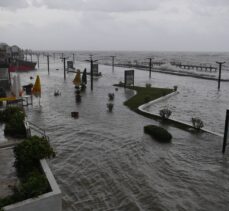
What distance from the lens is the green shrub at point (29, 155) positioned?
9859mm

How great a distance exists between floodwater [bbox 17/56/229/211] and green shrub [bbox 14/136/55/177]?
205 cm

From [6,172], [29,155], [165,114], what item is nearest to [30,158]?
[29,155]

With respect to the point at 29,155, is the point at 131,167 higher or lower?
lower

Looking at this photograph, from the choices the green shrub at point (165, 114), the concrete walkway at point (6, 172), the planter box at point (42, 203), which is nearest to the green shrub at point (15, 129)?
the concrete walkway at point (6, 172)

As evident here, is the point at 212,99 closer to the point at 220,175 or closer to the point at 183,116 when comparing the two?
the point at 183,116

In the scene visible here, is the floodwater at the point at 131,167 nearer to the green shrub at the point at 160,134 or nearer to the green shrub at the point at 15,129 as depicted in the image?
the green shrub at the point at 160,134

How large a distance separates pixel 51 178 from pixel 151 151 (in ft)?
27.1

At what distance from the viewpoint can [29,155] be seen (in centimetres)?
989

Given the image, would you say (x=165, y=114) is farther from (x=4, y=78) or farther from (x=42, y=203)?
(x=4, y=78)

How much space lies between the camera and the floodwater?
10757mm

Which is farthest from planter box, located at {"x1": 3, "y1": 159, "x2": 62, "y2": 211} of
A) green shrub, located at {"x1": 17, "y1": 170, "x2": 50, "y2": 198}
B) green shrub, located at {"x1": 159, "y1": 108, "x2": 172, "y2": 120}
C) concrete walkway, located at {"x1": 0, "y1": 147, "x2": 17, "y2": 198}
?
green shrub, located at {"x1": 159, "y1": 108, "x2": 172, "y2": 120}

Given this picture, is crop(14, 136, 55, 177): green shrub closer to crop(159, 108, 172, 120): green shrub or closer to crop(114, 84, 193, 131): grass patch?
crop(114, 84, 193, 131): grass patch

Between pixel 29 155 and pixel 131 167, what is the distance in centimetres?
567

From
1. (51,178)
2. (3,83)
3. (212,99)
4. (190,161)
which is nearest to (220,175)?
(190,161)
